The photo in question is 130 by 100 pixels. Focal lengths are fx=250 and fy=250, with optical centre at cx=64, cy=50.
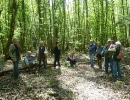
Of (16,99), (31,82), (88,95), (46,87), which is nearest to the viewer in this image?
(16,99)

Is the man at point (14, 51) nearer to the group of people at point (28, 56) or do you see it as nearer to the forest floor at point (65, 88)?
the group of people at point (28, 56)

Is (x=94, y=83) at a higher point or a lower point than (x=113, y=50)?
lower

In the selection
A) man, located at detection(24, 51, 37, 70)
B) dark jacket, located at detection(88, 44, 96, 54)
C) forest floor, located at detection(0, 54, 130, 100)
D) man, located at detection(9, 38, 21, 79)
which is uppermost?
man, located at detection(9, 38, 21, 79)

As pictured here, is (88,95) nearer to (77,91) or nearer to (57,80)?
(77,91)

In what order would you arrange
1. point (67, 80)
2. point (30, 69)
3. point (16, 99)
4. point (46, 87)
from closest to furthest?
point (16, 99), point (46, 87), point (67, 80), point (30, 69)

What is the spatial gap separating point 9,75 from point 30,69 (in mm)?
2235

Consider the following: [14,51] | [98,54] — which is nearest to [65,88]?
[14,51]

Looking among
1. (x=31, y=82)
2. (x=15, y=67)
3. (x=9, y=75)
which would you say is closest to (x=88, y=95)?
(x=31, y=82)

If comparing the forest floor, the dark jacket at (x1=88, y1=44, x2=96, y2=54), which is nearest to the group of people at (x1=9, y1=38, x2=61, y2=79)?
the forest floor

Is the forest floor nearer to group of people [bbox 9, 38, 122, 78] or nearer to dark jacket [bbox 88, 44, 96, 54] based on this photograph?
group of people [bbox 9, 38, 122, 78]

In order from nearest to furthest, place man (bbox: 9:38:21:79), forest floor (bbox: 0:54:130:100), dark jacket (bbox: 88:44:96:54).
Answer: forest floor (bbox: 0:54:130:100), man (bbox: 9:38:21:79), dark jacket (bbox: 88:44:96:54)

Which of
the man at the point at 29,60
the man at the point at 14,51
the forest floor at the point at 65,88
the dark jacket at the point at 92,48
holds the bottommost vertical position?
the forest floor at the point at 65,88

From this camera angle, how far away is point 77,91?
36.1ft

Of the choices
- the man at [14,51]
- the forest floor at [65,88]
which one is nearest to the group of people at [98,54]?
the man at [14,51]
